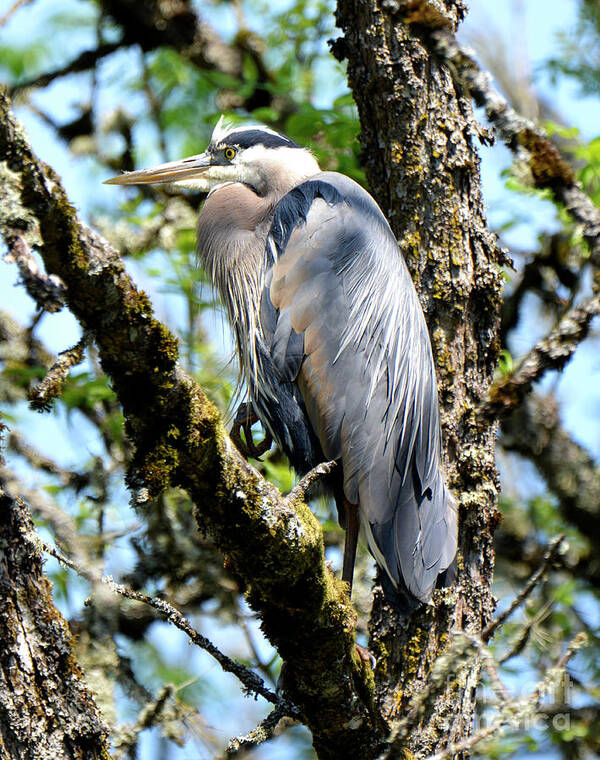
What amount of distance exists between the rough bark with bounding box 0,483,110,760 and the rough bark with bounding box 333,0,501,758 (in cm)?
89

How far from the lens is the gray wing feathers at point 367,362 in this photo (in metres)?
2.71

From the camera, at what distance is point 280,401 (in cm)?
299

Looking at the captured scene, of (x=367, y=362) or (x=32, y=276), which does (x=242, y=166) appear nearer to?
(x=367, y=362)

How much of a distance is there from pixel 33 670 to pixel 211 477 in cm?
63

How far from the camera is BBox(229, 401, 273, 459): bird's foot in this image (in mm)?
2863

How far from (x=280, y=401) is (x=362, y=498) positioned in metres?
0.48

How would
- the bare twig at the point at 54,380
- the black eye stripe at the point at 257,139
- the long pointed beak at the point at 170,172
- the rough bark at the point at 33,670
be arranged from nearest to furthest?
1. the bare twig at the point at 54,380
2. the rough bark at the point at 33,670
3. the long pointed beak at the point at 170,172
4. the black eye stripe at the point at 257,139

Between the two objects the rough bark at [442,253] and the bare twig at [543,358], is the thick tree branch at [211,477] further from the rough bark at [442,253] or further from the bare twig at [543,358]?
the bare twig at [543,358]

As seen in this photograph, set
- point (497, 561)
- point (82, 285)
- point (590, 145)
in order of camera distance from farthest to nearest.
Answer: point (497, 561) < point (590, 145) < point (82, 285)

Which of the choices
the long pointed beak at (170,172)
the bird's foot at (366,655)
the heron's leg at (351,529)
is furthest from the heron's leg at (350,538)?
the long pointed beak at (170,172)

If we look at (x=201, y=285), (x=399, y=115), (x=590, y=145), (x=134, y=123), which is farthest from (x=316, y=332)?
(x=134, y=123)

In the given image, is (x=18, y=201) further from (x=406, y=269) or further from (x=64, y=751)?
(x=406, y=269)

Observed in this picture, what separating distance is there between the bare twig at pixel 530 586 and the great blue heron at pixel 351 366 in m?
0.36

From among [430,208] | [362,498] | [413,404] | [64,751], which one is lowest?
[64,751]
